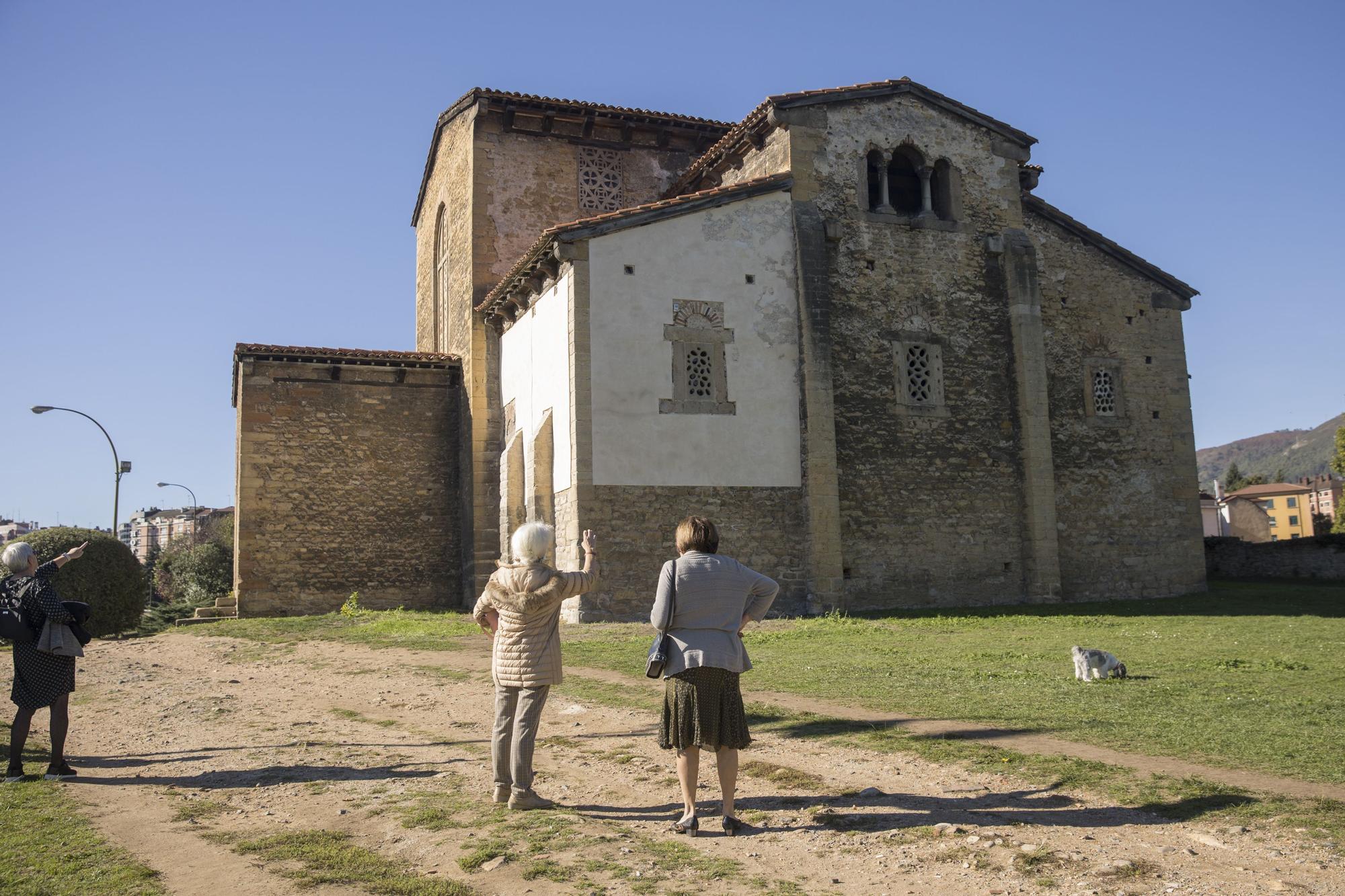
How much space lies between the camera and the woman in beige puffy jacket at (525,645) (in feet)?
19.2

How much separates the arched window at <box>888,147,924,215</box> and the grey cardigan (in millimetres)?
15429

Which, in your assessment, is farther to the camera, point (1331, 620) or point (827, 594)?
point (827, 594)

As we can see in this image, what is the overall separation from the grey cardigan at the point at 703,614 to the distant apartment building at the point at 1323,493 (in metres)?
84.2

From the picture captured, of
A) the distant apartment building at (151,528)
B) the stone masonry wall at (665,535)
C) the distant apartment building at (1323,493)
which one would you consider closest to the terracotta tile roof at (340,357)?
the stone masonry wall at (665,535)

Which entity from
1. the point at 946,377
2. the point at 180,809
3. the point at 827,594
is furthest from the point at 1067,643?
the point at 180,809

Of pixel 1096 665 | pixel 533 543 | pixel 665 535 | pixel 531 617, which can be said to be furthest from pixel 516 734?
pixel 665 535

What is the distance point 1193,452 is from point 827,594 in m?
9.72

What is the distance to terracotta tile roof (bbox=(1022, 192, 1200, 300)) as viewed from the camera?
20.6 meters

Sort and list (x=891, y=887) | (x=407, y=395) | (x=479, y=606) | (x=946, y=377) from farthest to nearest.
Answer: (x=407, y=395) < (x=946, y=377) < (x=479, y=606) < (x=891, y=887)

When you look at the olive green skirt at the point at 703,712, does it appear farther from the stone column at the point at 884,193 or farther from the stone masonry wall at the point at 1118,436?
the stone masonry wall at the point at 1118,436

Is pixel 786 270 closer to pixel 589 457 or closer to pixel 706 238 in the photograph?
pixel 706 238

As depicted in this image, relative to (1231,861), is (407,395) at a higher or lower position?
higher

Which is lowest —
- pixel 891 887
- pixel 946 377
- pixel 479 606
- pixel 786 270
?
pixel 891 887

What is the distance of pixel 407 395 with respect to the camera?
907 inches
